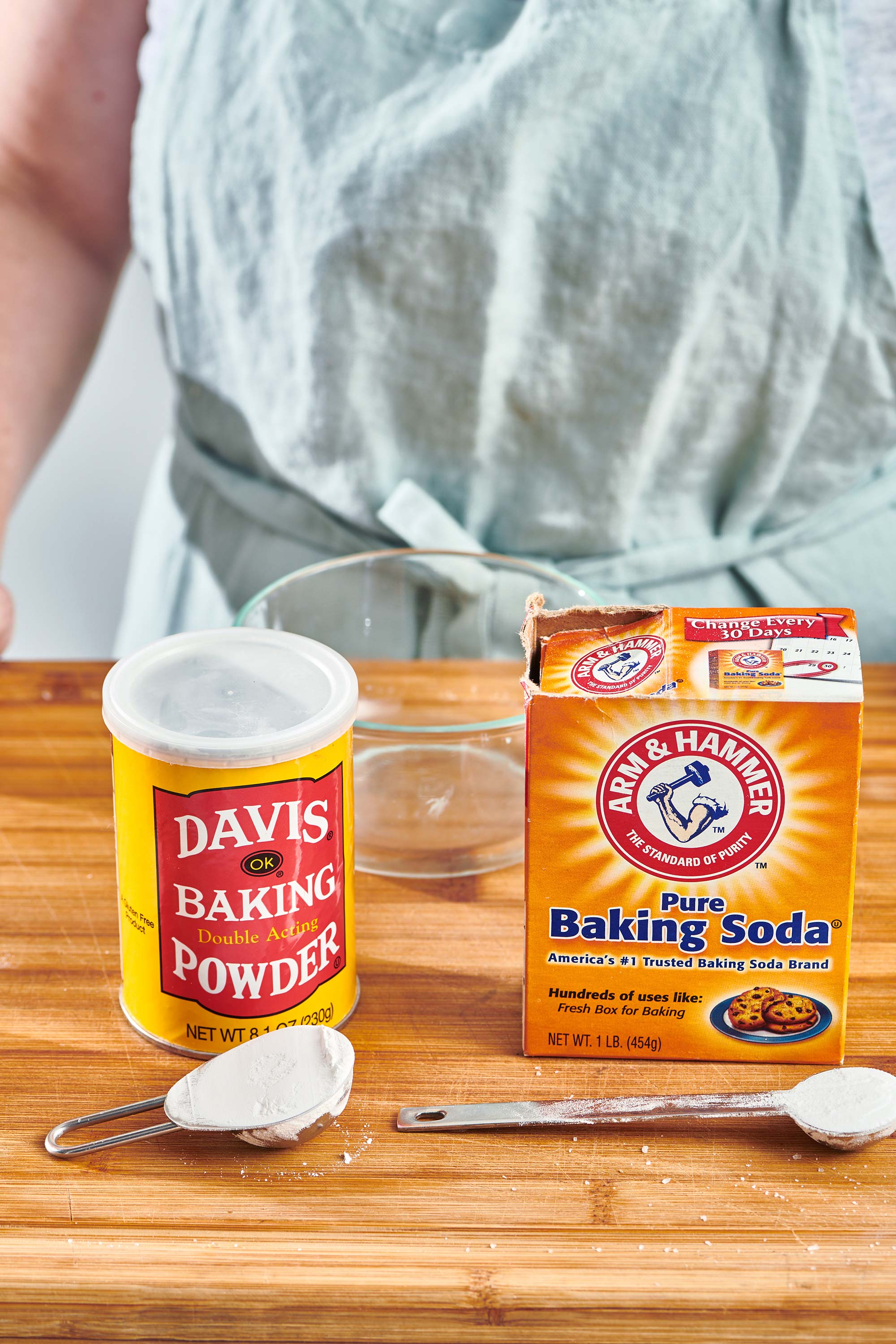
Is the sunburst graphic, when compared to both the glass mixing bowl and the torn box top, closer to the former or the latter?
the torn box top

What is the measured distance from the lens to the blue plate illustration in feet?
1.55

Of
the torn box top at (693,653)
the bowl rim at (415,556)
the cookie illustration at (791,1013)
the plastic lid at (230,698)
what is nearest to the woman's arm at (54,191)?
the bowl rim at (415,556)

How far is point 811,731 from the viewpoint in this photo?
43cm

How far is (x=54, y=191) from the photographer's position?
0.95 meters

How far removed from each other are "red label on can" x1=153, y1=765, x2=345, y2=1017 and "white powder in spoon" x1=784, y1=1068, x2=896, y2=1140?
20 cm

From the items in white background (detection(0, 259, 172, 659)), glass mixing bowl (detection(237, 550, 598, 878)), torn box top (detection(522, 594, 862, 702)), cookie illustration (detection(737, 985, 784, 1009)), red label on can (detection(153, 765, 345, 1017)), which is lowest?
white background (detection(0, 259, 172, 659))

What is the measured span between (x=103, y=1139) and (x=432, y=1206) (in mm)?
130

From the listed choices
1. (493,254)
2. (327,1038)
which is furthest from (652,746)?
(493,254)

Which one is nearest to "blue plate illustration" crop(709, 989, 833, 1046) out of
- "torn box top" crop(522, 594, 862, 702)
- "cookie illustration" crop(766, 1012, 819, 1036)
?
"cookie illustration" crop(766, 1012, 819, 1036)

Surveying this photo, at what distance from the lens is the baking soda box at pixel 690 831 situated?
0.43 meters

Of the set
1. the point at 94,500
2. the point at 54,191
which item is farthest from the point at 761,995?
the point at 94,500

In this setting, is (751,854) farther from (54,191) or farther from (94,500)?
(94,500)

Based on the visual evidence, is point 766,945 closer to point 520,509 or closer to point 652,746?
point 652,746

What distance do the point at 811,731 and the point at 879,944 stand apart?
194 mm
